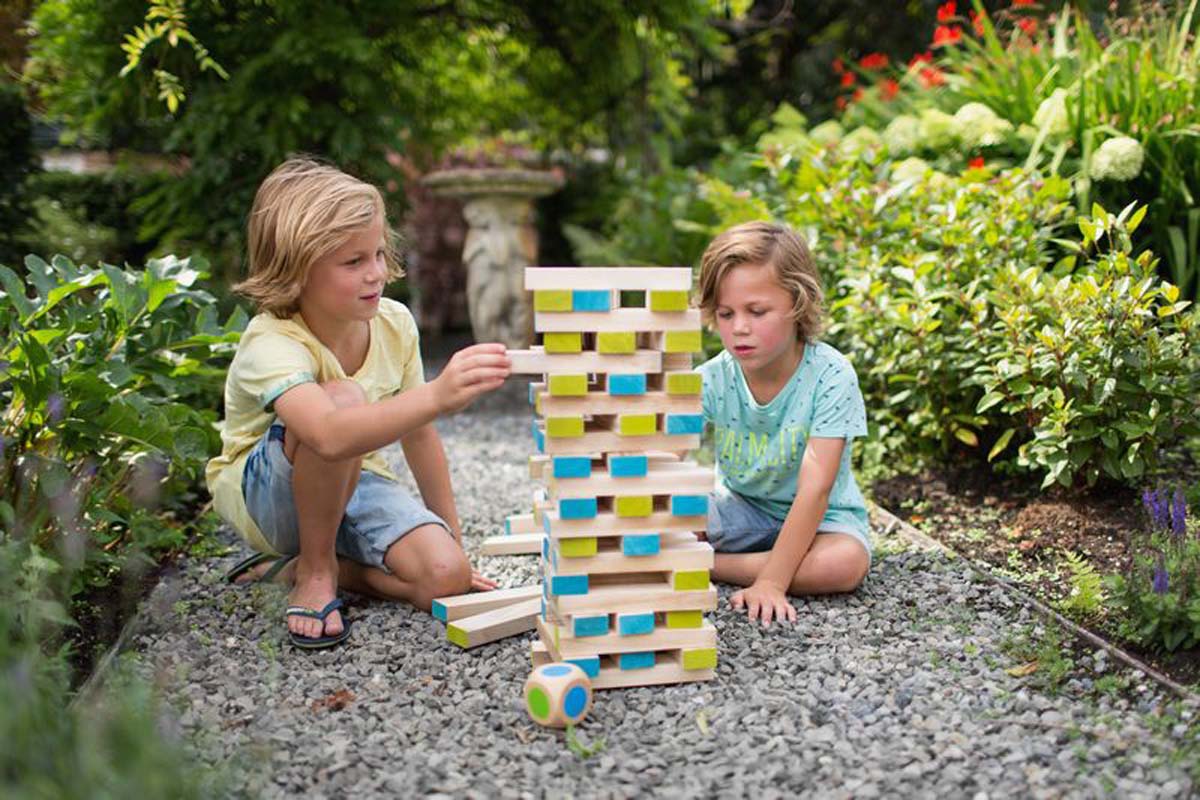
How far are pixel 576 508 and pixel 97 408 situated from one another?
125 centimetres

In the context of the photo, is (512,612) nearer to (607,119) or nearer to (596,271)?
(596,271)

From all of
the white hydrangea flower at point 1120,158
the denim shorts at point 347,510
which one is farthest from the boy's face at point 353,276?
the white hydrangea flower at point 1120,158

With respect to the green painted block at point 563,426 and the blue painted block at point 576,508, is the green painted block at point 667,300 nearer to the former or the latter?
the green painted block at point 563,426

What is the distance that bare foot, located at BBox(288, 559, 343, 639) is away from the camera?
2.66 meters

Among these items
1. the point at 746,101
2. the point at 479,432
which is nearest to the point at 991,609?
the point at 479,432

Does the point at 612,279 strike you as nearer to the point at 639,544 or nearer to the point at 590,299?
the point at 590,299

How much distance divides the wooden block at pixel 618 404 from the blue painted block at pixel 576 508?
19cm

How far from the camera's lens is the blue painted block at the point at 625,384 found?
2.27 m

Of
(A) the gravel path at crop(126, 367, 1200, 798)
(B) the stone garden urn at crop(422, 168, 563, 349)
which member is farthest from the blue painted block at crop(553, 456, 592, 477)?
(B) the stone garden urn at crop(422, 168, 563, 349)

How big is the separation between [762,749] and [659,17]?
5.52 metres

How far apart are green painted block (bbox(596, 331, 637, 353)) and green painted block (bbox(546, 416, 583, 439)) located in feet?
0.52

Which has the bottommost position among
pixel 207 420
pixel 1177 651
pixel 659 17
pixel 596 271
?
pixel 1177 651

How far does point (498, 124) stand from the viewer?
8.53 metres

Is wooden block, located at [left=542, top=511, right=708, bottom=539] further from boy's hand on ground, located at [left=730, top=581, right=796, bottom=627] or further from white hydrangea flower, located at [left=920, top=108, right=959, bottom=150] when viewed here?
white hydrangea flower, located at [left=920, top=108, right=959, bottom=150]
